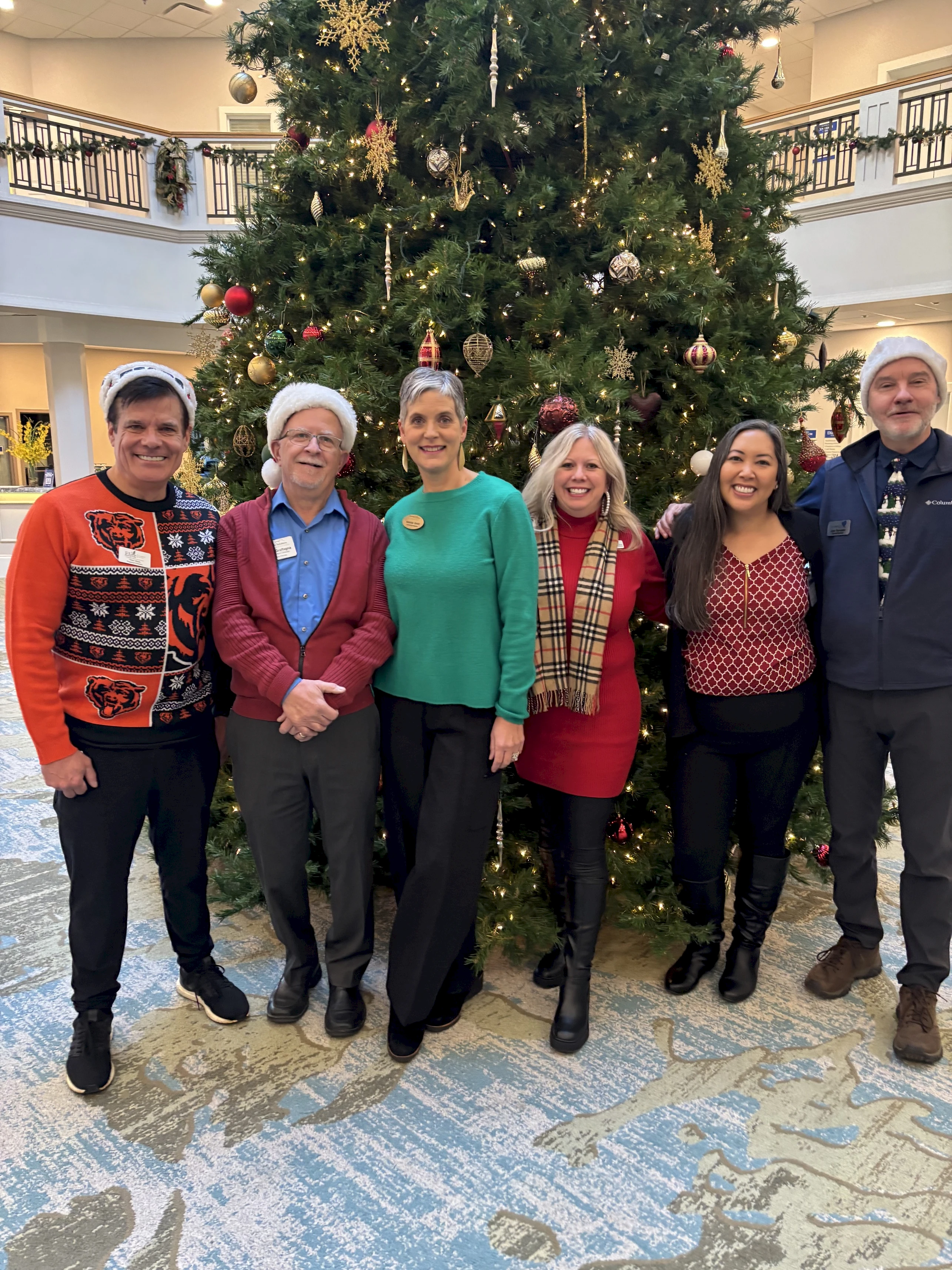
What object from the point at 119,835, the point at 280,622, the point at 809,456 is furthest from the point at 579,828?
the point at 809,456

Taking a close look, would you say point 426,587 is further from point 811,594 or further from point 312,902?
point 312,902

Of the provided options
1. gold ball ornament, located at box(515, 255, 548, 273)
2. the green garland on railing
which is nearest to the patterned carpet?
gold ball ornament, located at box(515, 255, 548, 273)

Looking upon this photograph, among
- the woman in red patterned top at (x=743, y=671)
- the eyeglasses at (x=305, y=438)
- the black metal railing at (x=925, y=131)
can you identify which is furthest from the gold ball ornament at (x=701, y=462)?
the black metal railing at (x=925, y=131)

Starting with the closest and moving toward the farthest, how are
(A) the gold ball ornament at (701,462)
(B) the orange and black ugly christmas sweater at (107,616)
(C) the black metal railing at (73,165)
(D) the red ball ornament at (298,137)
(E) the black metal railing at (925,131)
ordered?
(B) the orange and black ugly christmas sweater at (107,616) < (A) the gold ball ornament at (701,462) < (D) the red ball ornament at (298,137) < (E) the black metal railing at (925,131) < (C) the black metal railing at (73,165)

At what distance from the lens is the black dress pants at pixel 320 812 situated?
7.06 ft

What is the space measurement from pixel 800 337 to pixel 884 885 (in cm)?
219

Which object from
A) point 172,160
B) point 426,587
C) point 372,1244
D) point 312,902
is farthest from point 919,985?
point 172,160

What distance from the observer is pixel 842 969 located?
2.51 metres

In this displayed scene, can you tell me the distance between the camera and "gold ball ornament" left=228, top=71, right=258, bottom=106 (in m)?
3.59

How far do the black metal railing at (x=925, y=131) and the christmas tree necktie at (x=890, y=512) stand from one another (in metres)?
8.69

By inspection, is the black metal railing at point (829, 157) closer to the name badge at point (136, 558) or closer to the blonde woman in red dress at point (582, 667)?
the blonde woman in red dress at point (582, 667)

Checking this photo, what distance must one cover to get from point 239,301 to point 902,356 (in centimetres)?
219

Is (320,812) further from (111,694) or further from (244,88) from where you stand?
(244,88)

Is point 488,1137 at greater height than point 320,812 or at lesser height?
lesser
